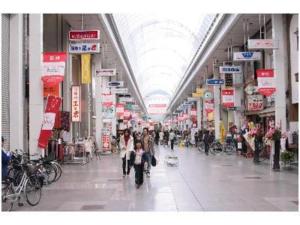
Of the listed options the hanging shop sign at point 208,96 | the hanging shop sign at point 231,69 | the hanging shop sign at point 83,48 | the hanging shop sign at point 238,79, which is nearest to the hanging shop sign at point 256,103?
the hanging shop sign at point 231,69

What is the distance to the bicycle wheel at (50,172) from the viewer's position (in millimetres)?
13616

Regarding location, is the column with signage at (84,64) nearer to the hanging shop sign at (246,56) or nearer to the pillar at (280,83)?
the hanging shop sign at (246,56)

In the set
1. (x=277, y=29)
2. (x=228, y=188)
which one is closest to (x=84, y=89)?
(x=277, y=29)

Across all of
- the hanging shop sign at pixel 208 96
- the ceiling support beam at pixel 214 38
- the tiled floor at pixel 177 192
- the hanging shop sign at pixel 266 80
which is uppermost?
the ceiling support beam at pixel 214 38

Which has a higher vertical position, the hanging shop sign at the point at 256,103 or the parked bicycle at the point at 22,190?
the hanging shop sign at the point at 256,103

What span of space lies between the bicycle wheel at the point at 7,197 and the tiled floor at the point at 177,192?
0.21 metres

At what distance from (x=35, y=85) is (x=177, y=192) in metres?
6.31

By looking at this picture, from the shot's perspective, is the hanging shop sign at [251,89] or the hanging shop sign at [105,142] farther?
the hanging shop sign at [105,142]

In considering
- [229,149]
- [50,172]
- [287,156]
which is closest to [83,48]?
[50,172]

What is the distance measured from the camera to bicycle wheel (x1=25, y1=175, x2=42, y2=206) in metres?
9.86

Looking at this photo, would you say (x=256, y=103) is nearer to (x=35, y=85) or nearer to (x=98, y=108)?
(x=98, y=108)

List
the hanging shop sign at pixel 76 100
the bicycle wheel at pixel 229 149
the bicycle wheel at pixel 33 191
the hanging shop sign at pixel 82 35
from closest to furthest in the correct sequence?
the bicycle wheel at pixel 33 191 < the hanging shop sign at pixel 82 35 < the hanging shop sign at pixel 76 100 < the bicycle wheel at pixel 229 149

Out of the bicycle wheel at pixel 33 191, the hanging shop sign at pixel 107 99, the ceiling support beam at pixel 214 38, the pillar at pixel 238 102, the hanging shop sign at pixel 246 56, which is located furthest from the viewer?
the pillar at pixel 238 102
